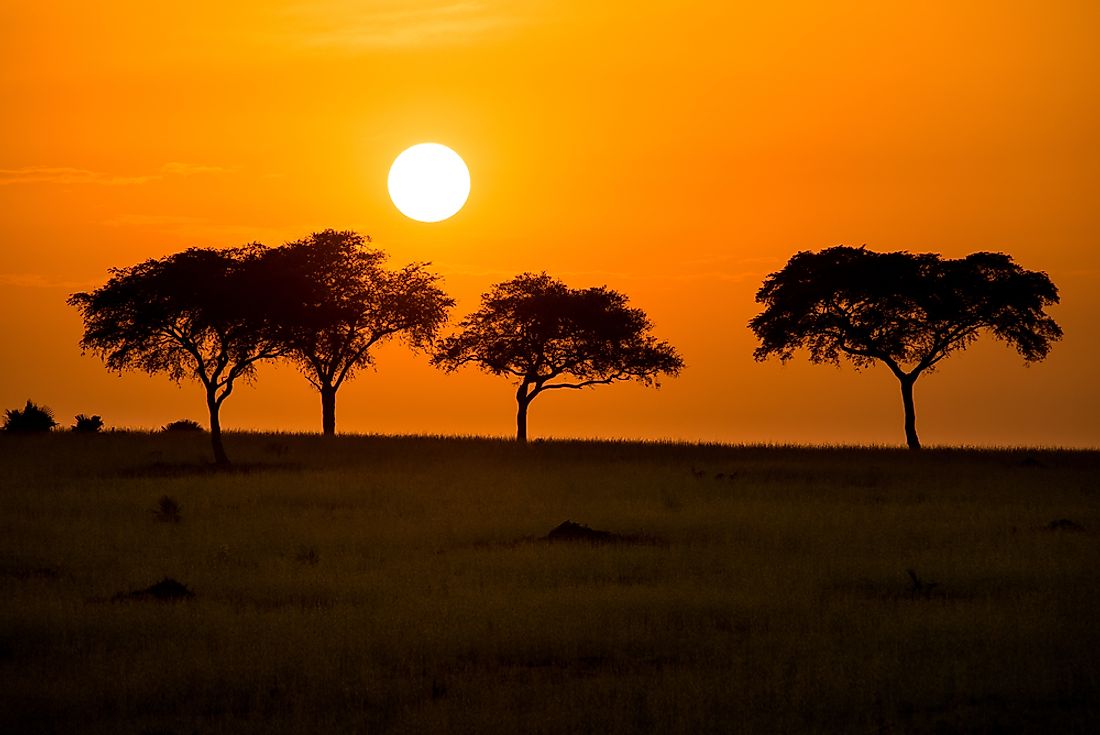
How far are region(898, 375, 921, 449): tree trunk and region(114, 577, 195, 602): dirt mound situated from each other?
172 ft

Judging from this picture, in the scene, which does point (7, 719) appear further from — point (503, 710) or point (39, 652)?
point (503, 710)

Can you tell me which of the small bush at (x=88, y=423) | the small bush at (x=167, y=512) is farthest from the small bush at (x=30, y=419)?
the small bush at (x=167, y=512)

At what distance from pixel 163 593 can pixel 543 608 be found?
6.88m

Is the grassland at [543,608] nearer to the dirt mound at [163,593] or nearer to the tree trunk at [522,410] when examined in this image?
the dirt mound at [163,593]

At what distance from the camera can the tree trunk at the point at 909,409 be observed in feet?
235

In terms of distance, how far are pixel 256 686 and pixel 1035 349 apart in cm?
6299

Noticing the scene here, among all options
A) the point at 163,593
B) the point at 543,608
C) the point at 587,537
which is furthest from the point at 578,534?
the point at 163,593

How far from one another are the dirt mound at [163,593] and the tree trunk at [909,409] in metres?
52.5

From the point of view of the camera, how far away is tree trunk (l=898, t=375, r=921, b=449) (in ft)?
235

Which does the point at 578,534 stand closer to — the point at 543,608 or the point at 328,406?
the point at 543,608

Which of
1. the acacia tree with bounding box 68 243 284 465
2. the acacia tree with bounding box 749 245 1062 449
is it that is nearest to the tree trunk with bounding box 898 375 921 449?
the acacia tree with bounding box 749 245 1062 449

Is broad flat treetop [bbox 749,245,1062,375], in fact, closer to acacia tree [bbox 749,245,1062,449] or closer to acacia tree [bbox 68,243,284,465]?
acacia tree [bbox 749,245,1062,449]

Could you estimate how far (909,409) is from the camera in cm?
7300

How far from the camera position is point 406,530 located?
1345 inches
